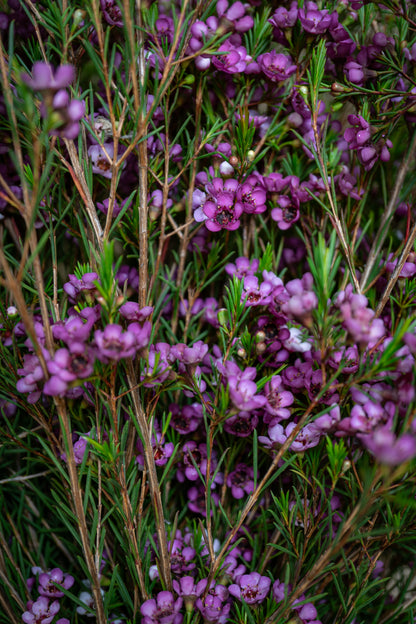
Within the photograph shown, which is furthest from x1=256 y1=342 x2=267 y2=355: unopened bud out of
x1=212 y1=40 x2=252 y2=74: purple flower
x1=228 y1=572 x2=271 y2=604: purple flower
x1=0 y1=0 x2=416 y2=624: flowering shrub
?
x1=212 y1=40 x2=252 y2=74: purple flower

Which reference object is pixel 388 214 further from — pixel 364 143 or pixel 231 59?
pixel 231 59

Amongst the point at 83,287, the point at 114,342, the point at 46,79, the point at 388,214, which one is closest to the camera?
the point at 46,79

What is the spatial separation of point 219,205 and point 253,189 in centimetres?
10

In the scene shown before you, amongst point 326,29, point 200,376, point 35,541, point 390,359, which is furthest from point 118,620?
point 326,29

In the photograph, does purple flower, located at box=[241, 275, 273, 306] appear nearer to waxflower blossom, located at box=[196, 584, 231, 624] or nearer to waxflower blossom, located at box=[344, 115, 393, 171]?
waxflower blossom, located at box=[344, 115, 393, 171]

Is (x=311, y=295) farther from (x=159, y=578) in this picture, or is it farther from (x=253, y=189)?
(x=159, y=578)

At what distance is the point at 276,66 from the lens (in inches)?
35.8

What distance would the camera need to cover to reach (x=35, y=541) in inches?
37.2

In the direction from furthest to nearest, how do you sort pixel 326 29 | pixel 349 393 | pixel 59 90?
pixel 326 29 → pixel 349 393 → pixel 59 90

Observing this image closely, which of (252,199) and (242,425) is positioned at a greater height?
(252,199)

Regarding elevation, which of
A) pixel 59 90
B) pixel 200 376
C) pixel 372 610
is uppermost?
pixel 59 90

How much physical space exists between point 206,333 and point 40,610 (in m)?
0.56

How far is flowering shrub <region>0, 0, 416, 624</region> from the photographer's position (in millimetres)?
670

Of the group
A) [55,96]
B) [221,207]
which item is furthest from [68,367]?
[221,207]
